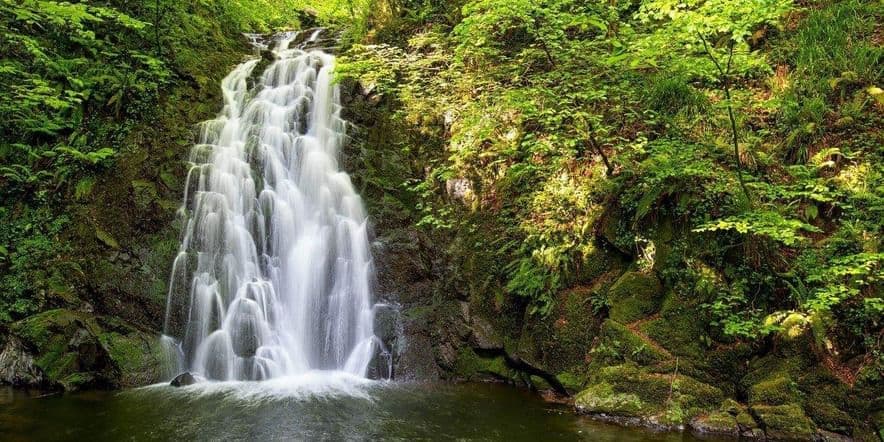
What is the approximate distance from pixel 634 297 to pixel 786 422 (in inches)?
87.9

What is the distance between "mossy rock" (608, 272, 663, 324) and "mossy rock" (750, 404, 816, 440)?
5.87ft

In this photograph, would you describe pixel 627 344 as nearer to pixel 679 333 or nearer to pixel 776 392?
pixel 679 333

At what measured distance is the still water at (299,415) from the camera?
5484 mm

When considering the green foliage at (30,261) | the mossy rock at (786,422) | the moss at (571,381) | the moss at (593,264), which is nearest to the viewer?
the mossy rock at (786,422)

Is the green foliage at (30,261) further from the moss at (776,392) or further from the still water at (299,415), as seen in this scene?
the moss at (776,392)

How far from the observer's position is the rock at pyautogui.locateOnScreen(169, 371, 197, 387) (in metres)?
7.32

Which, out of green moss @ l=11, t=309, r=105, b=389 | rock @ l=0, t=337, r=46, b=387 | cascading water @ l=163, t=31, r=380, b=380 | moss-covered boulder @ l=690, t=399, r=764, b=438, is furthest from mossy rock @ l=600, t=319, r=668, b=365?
rock @ l=0, t=337, r=46, b=387

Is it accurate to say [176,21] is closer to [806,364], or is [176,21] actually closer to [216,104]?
[216,104]

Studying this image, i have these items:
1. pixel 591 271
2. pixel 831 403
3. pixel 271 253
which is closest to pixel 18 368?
pixel 271 253

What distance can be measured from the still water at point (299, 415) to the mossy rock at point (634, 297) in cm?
155

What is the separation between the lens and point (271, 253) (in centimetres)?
912

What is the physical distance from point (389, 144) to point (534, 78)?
177 inches

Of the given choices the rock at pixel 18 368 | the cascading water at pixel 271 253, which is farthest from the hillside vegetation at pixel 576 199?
the cascading water at pixel 271 253

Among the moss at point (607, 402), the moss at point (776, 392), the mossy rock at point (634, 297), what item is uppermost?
the mossy rock at point (634, 297)
